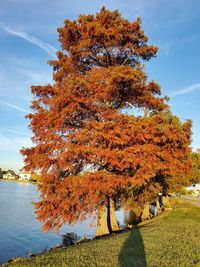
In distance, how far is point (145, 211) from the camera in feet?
116

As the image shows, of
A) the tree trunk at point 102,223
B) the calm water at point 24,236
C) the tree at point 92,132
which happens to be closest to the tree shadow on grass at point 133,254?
the tree at point 92,132

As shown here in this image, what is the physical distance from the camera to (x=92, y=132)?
17688mm

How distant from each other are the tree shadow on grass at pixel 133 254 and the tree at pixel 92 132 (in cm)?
432

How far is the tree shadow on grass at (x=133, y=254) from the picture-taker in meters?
9.81

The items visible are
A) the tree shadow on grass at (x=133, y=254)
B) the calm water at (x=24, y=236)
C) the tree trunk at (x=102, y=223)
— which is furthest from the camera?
the calm water at (x=24, y=236)

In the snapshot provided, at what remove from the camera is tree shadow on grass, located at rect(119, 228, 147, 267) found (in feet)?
32.2

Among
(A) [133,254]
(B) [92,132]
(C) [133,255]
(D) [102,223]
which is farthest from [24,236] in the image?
(C) [133,255]

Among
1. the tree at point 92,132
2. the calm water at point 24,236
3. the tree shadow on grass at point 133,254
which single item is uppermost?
the tree at point 92,132

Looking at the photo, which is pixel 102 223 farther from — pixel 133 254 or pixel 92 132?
pixel 133 254

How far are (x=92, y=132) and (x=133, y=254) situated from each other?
8.26m

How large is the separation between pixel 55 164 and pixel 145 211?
810 inches

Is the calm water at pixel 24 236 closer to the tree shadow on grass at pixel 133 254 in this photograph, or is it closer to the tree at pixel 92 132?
the tree at pixel 92 132

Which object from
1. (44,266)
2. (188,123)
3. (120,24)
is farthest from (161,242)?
(120,24)

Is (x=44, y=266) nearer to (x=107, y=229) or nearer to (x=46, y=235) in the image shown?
(x=107, y=229)
